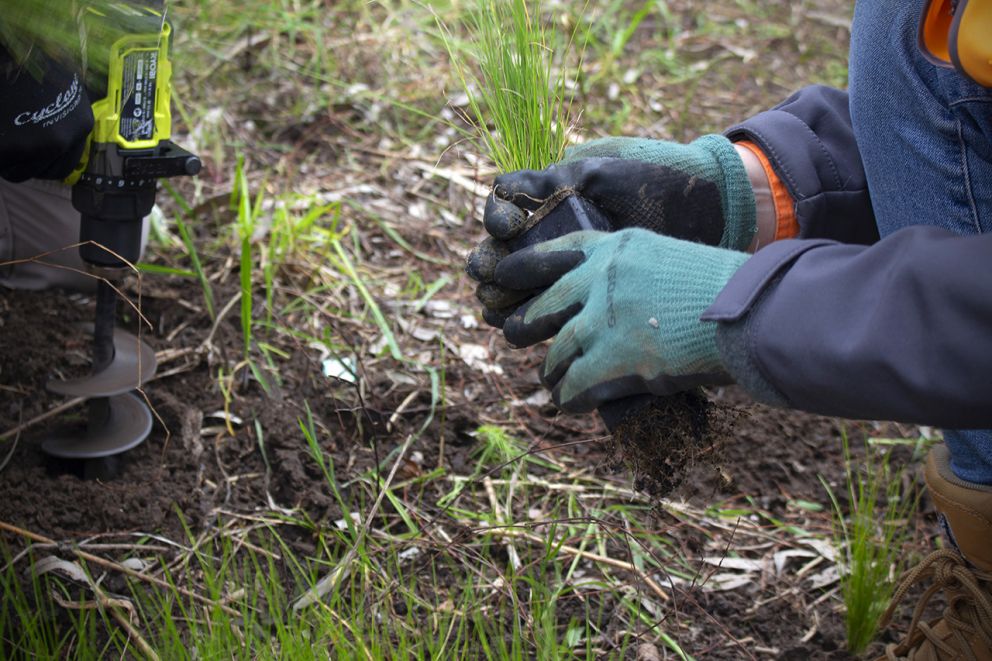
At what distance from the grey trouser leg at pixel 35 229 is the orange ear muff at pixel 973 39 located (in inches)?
69.8

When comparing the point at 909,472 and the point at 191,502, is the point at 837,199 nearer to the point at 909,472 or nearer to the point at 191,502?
the point at 909,472

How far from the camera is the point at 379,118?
3.01 metres

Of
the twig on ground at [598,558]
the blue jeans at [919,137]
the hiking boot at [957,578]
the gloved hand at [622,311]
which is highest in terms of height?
the blue jeans at [919,137]

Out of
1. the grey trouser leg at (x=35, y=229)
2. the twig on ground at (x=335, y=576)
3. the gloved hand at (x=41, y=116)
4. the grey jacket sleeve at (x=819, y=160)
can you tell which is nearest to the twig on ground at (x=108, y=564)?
the twig on ground at (x=335, y=576)

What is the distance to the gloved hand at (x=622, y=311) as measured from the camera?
1.30m

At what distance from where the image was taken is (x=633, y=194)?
1.60 m

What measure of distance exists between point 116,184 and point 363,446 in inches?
27.5

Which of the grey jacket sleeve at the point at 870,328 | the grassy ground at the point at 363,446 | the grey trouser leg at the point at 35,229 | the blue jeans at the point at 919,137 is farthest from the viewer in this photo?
the grey trouser leg at the point at 35,229

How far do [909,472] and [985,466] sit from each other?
67cm

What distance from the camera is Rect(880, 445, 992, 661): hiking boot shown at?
1457 mm

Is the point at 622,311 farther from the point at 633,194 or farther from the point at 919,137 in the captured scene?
the point at 919,137

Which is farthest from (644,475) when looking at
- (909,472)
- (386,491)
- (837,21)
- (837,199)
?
(837,21)

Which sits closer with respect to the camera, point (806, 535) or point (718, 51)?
point (806, 535)

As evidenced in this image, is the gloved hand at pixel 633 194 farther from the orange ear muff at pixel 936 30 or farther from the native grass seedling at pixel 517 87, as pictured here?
the orange ear muff at pixel 936 30
